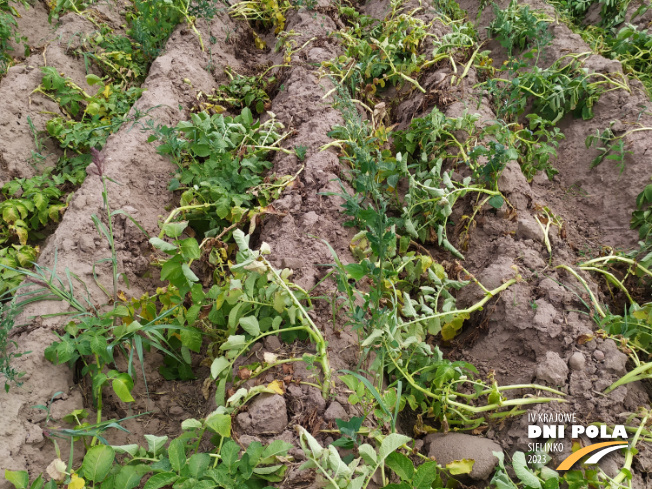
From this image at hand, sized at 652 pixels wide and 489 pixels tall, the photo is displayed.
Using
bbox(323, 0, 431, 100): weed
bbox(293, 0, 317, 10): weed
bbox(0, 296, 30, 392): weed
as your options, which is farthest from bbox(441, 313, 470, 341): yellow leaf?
bbox(293, 0, 317, 10): weed

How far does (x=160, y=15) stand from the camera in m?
4.18

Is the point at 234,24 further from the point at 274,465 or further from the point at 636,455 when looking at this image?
the point at 636,455

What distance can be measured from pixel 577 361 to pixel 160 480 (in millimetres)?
1754

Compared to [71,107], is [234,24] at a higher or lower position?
higher

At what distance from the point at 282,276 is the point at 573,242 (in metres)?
1.95

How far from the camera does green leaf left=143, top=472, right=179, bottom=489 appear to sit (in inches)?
56.4

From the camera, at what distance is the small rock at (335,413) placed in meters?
1.79

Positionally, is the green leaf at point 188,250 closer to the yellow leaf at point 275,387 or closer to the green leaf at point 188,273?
the green leaf at point 188,273

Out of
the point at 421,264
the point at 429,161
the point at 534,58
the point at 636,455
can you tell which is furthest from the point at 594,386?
the point at 534,58

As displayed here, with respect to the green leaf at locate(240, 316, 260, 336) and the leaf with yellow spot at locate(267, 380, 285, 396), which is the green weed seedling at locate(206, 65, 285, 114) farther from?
the leaf with yellow spot at locate(267, 380, 285, 396)

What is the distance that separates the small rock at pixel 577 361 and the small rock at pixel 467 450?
494mm

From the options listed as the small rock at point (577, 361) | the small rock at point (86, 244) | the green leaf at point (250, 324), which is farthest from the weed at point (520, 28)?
the small rock at point (86, 244)

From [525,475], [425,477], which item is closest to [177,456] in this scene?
[425,477]

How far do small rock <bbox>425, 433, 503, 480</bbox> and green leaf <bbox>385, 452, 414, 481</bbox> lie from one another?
496 millimetres
